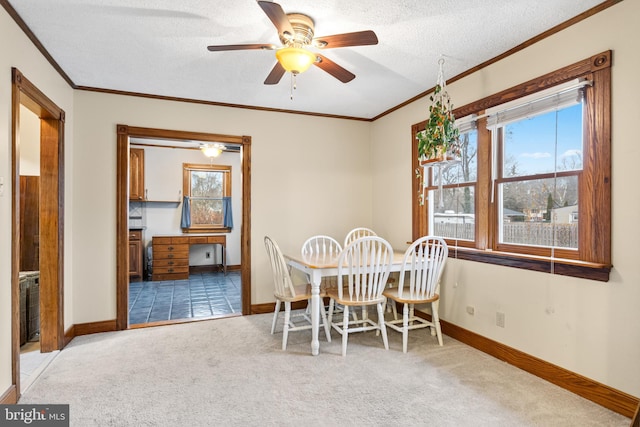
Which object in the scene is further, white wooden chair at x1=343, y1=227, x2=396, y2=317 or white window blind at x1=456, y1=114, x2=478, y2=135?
white wooden chair at x1=343, y1=227, x2=396, y2=317

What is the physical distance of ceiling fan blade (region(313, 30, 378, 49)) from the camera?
82.2 inches

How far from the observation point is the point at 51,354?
2967 mm

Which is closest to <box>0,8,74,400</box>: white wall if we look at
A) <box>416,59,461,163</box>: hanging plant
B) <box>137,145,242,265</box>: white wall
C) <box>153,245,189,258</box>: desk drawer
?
<box>416,59,461,163</box>: hanging plant

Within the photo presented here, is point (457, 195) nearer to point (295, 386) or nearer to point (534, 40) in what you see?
point (534, 40)

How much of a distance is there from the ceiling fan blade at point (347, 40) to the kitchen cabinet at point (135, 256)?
5.01 metres

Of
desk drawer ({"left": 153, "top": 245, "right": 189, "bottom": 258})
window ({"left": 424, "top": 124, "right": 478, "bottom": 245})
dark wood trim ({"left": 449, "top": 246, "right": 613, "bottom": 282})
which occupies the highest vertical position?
window ({"left": 424, "top": 124, "right": 478, "bottom": 245})

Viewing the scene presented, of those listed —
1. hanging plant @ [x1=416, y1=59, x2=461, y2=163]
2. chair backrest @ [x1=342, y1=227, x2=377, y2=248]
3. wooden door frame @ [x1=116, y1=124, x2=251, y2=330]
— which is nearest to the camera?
hanging plant @ [x1=416, y1=59, x2=461, y2=163]

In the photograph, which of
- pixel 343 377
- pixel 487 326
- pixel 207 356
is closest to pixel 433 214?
pixel 487 326

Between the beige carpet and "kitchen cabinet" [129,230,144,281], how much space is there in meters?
2.82

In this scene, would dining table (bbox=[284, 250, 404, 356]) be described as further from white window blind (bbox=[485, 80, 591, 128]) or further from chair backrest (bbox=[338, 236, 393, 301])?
white window blind (bbox=[485, 80, 591, 128])

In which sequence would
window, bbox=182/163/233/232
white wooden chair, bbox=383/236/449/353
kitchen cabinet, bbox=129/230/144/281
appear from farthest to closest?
window, bbox=182/163/233/232
kitchen cabinet, bbox=129/230/144/281
white wooden chair, bbox=383/236/449/353

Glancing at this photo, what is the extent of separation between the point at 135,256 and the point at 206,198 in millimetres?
1638

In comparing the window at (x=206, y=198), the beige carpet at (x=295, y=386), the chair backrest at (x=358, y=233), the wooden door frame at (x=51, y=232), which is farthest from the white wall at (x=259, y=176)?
the window at (x=206, y=198)

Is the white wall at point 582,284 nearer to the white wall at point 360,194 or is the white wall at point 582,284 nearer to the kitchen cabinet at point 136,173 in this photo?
the white wall at point 360,194
